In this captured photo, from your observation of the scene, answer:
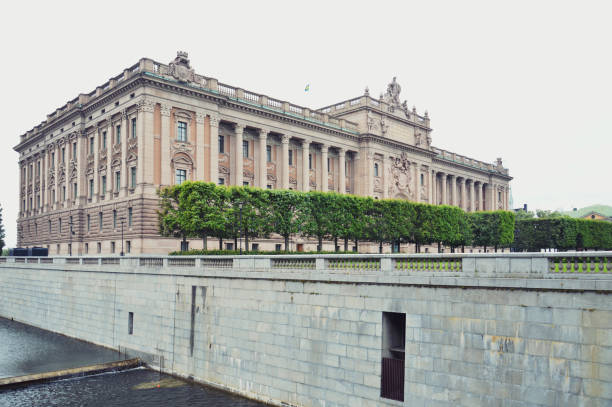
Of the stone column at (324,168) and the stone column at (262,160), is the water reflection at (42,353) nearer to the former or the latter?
the stone column at (262,160)

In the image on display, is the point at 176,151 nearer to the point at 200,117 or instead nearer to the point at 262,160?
the point at 200,117

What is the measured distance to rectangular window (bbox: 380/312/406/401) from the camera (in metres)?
18.7

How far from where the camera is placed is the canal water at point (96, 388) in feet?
77.6

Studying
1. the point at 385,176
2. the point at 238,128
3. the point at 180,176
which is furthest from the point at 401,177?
the point at 180,176

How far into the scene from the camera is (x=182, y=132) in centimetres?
5559

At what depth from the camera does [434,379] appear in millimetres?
17562

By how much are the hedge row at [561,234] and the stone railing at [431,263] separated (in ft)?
188

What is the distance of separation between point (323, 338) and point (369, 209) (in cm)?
3391

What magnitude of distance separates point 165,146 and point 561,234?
169 feet

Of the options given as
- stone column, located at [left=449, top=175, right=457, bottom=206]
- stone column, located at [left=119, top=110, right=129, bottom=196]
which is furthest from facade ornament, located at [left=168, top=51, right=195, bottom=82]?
stone column, located at [left=449, top=175, right=457, bottom=206]

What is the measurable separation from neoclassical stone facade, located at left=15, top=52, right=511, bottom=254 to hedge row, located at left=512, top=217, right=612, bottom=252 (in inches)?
669

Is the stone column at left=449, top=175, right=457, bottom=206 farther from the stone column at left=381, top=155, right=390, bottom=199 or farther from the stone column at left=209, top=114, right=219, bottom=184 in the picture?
the stone column at left=209, top=114, right=219, bottom=184

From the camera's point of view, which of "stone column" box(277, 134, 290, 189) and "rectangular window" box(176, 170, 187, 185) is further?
"stone column" box(277, 134, 290, 189)

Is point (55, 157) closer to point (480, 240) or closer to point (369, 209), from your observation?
point (369, 209)
